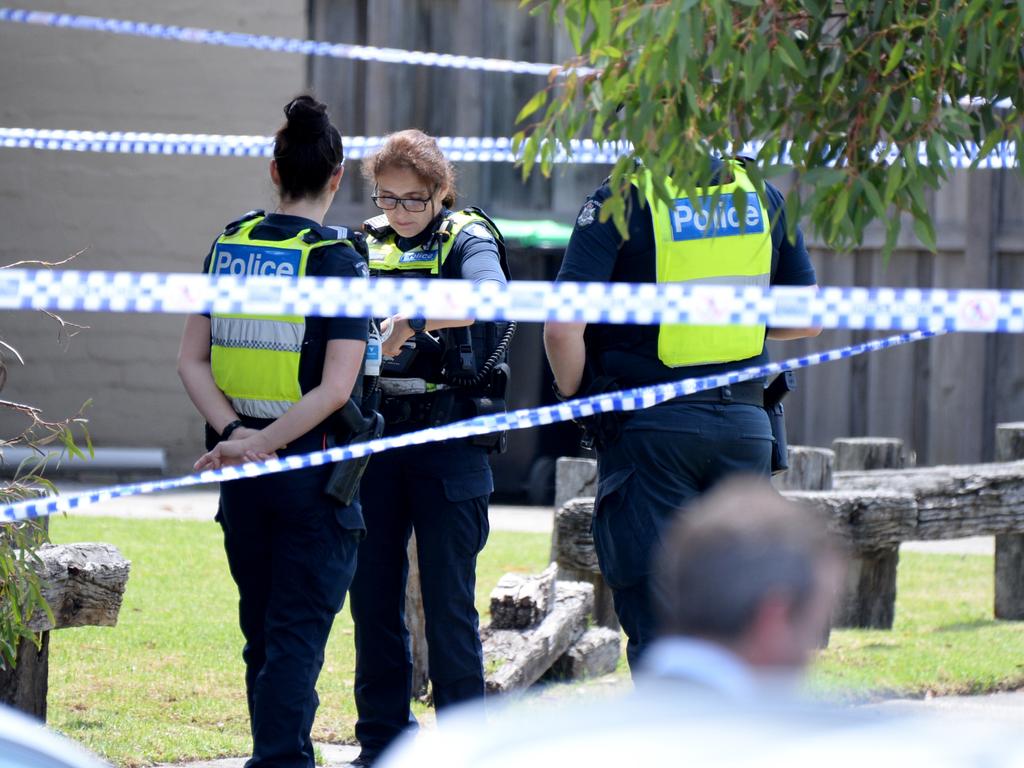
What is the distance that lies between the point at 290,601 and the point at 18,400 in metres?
8.36

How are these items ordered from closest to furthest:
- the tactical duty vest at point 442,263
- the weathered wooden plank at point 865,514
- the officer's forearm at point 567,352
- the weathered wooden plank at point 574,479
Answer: the officer's forearm at point 567,352, the tactical duty vest at point 442,263, the weathered wooden plank at point 865,514, the weathered wooden plank at point 574,479

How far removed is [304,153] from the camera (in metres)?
4.06

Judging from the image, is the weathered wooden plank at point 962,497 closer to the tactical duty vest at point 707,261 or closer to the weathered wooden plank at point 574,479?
the weathered wooden plank at point 574,479

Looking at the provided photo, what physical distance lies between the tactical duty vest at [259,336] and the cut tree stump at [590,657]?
7.74 ft

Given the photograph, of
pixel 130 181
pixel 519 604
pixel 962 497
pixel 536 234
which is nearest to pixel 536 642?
pixel 519 604

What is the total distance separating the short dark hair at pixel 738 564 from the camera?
1888 millimetres

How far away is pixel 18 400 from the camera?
11672mm

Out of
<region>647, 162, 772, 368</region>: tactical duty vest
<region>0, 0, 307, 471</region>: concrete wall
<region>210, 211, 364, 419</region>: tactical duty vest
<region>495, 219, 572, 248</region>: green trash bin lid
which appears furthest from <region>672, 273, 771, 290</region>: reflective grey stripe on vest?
<region>0, 0, 307, 471</region>: concrete wall

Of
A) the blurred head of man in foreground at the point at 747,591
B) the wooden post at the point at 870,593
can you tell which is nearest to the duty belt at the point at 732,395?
the blurred head of man in foreground at the point at 747,591

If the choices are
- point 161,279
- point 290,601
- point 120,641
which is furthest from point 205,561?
point 161,279

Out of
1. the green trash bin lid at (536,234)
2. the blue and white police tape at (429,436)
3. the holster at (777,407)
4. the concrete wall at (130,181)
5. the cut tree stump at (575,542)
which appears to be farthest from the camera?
the concrete wall at (130,181)

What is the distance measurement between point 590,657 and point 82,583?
2155mm

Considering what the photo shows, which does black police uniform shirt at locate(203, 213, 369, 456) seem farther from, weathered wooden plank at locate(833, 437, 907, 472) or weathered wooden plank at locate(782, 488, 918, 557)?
weathered wooden plank at locate(833, 437, 907, 472)

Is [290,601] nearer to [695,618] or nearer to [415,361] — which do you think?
[415,361]
